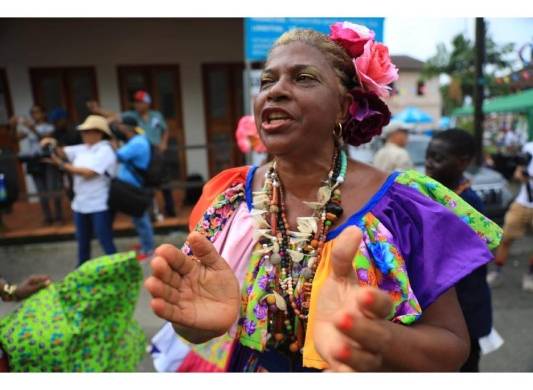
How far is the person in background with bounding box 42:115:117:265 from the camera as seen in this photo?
427 cm

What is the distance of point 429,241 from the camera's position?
124cm

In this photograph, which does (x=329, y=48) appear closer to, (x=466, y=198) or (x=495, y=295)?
(x=466, y=198)

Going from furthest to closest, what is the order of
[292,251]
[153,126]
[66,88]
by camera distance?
[66,88], [153,126], [292,251]

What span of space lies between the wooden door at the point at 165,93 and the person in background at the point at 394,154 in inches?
161

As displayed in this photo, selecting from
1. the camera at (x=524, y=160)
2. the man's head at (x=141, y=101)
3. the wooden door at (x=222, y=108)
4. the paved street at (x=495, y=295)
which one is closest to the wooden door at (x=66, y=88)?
the man's head at (x=141, y=101)

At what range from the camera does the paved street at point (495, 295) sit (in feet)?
10.2

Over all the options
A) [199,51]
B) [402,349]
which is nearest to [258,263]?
[402,349]

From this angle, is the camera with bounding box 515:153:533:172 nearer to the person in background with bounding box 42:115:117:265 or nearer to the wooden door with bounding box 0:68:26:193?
the person in background with bounding box 42:115:117:265

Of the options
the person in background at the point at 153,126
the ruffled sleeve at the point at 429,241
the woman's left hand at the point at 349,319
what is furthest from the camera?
the person in background at the point at 153,126

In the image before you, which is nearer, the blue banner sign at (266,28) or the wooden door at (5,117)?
the blue banner sign at (266,28)

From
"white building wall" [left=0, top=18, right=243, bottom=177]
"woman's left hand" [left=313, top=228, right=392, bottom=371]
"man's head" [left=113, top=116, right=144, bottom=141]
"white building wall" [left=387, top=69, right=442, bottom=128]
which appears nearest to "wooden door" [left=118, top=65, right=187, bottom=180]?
"white building wall" [left=0, top=18, right=243, bottom=177]

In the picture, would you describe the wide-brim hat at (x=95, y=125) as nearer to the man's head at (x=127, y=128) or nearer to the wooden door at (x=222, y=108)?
the man's head at (x=127, y=128)

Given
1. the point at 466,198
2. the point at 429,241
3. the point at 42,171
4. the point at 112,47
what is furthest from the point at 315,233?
the point at 112,47

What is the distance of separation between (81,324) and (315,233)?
4.59 ft
